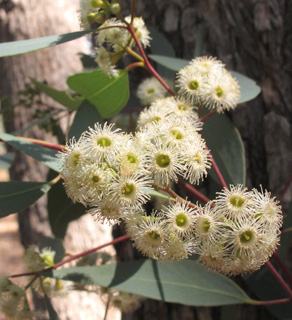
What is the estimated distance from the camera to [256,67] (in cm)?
167

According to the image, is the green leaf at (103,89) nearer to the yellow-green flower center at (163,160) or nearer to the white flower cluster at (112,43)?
the white flower cluster at (112,43)

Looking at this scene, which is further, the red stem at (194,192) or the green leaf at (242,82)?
the green leaf at (242,82)

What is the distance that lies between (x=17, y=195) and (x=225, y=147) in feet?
2.26

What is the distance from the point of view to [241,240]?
32.9 inches

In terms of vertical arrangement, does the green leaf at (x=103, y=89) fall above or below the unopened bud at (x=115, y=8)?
below

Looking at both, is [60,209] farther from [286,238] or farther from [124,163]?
[286,238]

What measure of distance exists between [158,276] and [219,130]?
0.52 m

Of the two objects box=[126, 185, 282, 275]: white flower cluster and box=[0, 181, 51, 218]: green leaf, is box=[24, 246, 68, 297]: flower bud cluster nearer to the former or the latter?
box=[0, 181, 51, 218]: green leaf

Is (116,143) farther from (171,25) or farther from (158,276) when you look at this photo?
(171,25)

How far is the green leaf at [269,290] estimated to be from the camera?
141cm

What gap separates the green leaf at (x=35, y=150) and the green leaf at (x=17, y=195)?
136 mm

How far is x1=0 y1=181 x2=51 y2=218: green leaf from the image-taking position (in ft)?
3.72

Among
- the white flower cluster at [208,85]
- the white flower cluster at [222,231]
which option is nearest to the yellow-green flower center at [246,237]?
the white flower cluster at [222,231]

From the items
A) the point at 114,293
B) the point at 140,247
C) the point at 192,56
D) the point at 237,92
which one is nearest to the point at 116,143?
the point at 140,247
